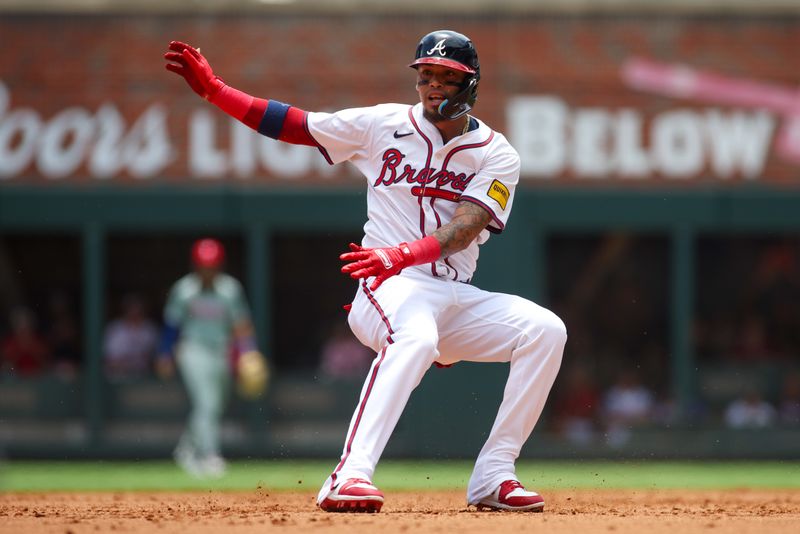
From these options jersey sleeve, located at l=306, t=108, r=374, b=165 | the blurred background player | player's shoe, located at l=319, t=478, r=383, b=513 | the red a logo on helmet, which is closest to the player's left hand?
jersey sleeve, located at l=306, t=108, r=374, b=165

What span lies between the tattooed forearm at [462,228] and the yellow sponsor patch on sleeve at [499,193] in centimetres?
9

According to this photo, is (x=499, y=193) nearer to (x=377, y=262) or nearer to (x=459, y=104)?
(x=459, y=104)

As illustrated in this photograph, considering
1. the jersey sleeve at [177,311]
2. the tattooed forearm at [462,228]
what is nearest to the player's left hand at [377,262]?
the tattooed forearm at [462,228]

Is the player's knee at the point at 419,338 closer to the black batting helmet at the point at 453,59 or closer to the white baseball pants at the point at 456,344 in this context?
the white baseball pants at the point at 456,344

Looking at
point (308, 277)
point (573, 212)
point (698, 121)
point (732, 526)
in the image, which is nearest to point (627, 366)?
point (573, 212)

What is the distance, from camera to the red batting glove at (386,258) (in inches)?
197

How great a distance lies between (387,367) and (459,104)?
1135 mm

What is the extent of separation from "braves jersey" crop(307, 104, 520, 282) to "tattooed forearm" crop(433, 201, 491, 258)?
62 mm

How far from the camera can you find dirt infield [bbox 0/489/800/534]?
15.3 ft

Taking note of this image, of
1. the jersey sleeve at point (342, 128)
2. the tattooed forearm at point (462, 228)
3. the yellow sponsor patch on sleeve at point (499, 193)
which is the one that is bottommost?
the tattooed forearm at point (462, 228)

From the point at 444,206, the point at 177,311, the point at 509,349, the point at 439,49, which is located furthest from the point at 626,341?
the point at 439,49

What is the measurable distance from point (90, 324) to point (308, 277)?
2065 mm

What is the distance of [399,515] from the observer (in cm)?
518

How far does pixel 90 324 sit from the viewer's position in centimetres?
1201
